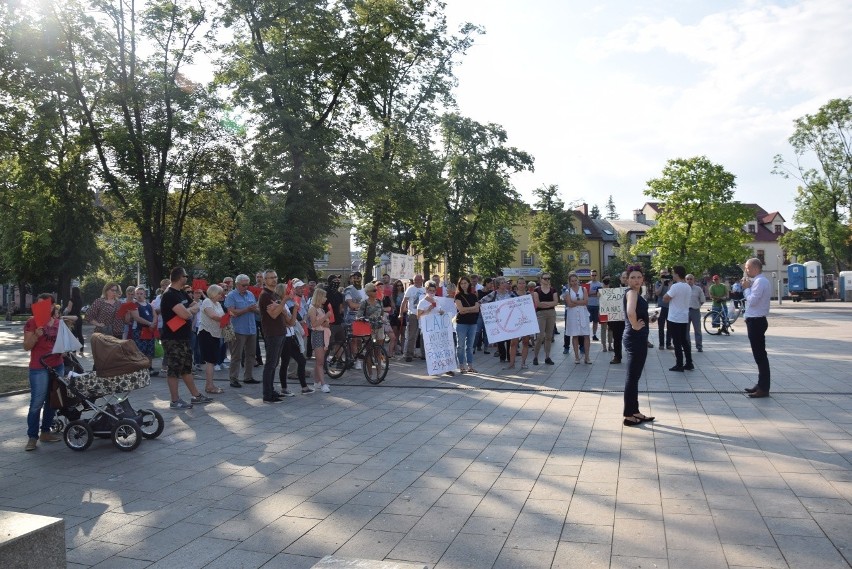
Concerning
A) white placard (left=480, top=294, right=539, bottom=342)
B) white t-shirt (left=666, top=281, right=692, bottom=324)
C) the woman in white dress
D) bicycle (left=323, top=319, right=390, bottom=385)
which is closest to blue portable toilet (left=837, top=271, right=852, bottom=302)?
white t-shirt (left=666, top=281, right=692, bottom=324)

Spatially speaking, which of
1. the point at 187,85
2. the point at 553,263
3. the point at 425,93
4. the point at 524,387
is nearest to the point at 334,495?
the point at 524,387

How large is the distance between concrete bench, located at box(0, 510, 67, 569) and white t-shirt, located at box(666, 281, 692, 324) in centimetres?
1167

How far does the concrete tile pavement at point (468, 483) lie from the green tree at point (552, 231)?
51.5 m

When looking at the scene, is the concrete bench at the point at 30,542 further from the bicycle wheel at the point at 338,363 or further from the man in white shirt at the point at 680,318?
the man in white shirt at the point at 680,318

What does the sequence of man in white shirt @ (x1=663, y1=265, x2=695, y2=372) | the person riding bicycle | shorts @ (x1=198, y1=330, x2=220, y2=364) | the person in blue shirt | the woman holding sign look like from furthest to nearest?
the person riding bicycle → the woman holding sign → man in white shirt @ (x1=663, y1=265, x2=695, y2=372) → the person in blue shirt → shorts @ (x1=198, y1=330, x2=220, y2=364)

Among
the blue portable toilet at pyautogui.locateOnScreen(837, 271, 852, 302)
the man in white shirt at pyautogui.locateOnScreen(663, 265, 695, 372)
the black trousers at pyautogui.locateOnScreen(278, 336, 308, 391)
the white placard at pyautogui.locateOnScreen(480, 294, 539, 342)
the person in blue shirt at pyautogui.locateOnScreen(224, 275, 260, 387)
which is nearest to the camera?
the black trousers at pyautogui.locateOnScreen(278, 336, 308, 391)

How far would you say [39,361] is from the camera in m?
7.48

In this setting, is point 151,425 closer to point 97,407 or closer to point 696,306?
point 97,407

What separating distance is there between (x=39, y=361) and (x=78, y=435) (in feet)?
3.02

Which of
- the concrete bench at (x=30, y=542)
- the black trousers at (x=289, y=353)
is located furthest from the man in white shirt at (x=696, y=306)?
the concrete bench at (x=30, y=542)

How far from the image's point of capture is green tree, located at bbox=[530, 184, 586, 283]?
61375mm

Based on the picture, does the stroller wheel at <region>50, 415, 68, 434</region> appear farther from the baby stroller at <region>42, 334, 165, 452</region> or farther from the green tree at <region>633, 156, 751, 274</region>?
the green tree at <region>633, 156, 751, 274</region>

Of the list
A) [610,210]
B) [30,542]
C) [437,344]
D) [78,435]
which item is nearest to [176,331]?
[78,435]

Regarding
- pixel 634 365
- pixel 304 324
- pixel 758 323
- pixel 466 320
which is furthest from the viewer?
pixel 304 324
